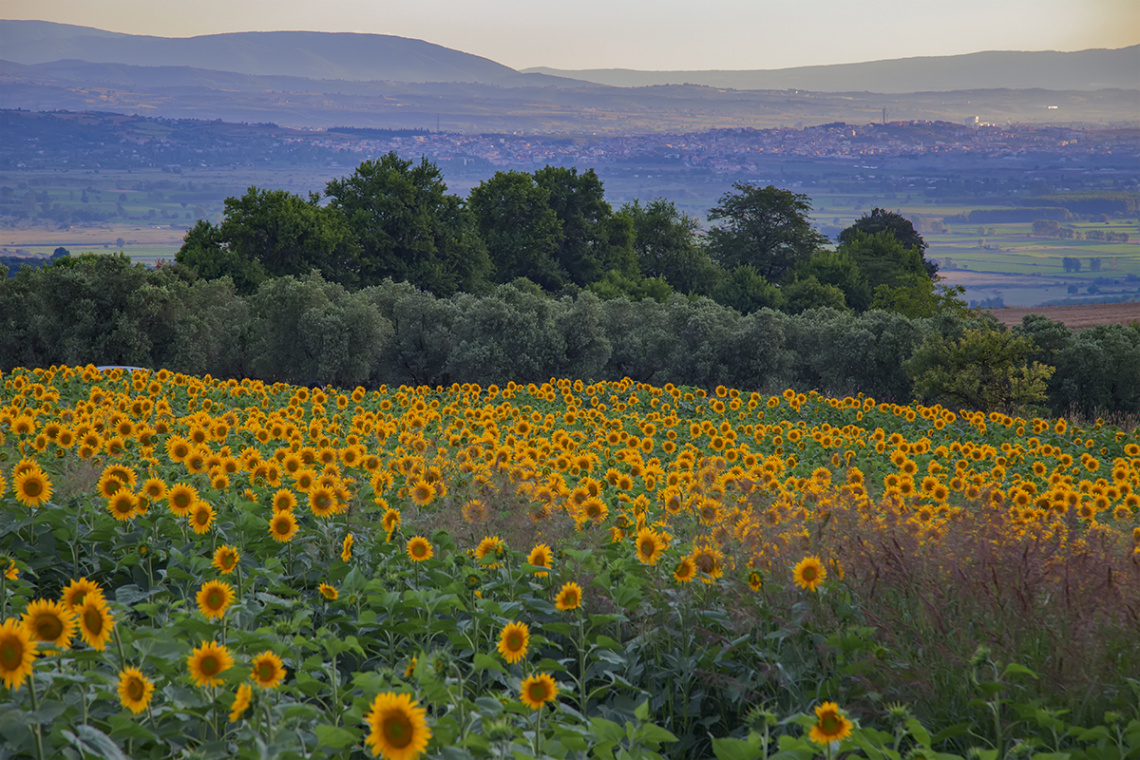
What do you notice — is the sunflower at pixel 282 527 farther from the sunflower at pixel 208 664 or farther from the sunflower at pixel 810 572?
the sunflower at pixel 810 572

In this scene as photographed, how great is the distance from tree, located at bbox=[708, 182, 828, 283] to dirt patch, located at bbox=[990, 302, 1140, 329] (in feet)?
54.8

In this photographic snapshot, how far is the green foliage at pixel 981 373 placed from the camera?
1179 inches

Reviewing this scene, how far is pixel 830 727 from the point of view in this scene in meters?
3.05

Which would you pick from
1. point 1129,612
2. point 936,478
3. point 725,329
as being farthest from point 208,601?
point 725,329

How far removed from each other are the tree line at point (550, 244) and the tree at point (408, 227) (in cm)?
8

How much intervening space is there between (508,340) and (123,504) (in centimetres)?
3297

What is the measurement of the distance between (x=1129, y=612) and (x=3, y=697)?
5204 mm

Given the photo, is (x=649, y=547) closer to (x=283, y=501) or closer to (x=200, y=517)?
(x=283, y=501)

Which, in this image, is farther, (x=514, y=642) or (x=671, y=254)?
(x=671, y=254)

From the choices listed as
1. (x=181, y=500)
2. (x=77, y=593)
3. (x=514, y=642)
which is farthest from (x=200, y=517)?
(x=514, y=642)

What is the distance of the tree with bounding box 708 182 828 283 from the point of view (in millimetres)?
73375

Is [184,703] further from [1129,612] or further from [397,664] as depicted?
[1129,612]

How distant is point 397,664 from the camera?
449cm

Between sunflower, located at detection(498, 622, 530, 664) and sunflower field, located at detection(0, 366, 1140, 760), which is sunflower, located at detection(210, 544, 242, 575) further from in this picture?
sunflower, located at detection(498, 622, 530, 664)
